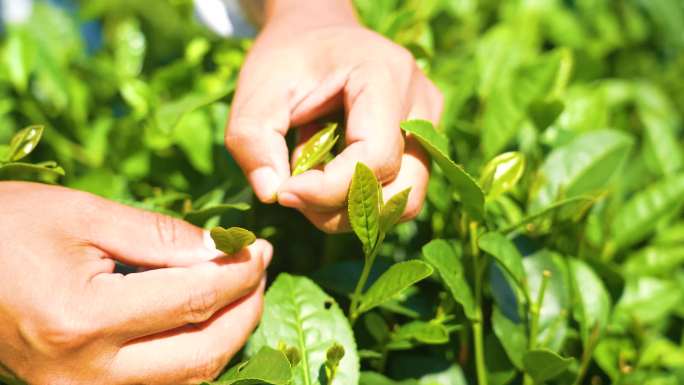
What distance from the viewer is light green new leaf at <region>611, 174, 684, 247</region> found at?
4.19ft

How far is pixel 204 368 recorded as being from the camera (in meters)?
0.85

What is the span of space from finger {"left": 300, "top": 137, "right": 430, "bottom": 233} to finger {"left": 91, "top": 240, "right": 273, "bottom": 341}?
0.11 metres

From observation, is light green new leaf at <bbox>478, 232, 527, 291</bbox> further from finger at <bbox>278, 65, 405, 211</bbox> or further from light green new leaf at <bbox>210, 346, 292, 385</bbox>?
light green new leaf at <bbox>210, 346, 292, 385</bbox>

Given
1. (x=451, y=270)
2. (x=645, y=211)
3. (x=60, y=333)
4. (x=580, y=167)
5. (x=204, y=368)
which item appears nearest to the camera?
(x=60, y=333)

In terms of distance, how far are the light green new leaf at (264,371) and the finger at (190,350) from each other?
1.2 inches

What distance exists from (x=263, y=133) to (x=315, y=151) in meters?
0.07

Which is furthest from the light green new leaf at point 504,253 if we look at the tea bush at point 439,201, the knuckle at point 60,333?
the knuckle at point 60,333

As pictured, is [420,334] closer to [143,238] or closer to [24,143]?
[143,238]

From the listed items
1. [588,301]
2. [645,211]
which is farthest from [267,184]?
[645,211]

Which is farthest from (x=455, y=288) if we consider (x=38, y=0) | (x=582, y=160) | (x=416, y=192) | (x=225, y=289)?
(x=38, y=0)

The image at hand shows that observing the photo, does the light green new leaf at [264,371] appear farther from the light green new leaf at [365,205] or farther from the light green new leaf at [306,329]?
the light green new leaf at [365,205]

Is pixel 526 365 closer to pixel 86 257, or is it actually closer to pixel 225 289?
pixel 225 289

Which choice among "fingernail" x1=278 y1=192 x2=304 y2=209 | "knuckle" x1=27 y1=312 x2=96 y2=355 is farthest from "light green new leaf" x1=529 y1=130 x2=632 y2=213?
"knuckle" x1=27 y1=312 x2=96 y2=355

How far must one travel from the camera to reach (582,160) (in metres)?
1.19
